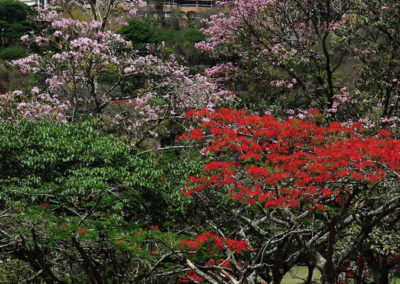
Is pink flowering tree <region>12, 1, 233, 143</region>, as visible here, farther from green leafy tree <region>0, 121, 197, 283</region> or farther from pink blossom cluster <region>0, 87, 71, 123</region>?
green leafy tree <region>0, 121, 197, 283</region>

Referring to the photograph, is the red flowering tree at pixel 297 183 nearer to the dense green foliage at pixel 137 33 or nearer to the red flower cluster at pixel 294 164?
the red flower cluster at pixel 294 164

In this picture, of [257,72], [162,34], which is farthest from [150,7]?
[257,72]

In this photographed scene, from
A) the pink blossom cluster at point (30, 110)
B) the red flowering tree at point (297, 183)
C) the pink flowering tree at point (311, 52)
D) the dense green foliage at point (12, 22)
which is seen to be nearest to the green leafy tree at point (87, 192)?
the red flowering tree at point (297, 183)

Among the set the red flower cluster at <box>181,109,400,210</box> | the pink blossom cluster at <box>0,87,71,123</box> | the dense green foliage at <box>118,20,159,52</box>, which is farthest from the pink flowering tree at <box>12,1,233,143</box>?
the dense green foliage at <box>118,20,159,52</box>

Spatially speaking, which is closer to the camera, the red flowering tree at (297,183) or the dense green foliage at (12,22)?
the red flowering tree at (297,183)

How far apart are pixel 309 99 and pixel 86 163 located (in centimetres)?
1071

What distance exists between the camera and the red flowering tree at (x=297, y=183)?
949 centimetres

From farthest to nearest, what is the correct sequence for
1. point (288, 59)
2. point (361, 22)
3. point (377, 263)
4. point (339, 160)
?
1. point (288, 59)
2. point (361, 22)
3. point (377, 263)
4. point (339, 160)

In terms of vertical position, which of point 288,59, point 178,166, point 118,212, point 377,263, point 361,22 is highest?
point 361,22

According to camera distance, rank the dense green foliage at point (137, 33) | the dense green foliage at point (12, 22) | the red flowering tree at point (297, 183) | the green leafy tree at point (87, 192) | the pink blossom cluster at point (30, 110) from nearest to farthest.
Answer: the red flowering tree at point (297, 183)
the green leafy tree at point (87, 192)
the pink blossom cluster at point (30, 110)
the dense green foliage at point (137, 33)
the dense green foliage at point (12, 22)

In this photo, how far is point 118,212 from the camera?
38.1 feet

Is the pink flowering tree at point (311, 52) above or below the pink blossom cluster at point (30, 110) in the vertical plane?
above

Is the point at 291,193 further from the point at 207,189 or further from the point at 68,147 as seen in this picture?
the point at 68,147

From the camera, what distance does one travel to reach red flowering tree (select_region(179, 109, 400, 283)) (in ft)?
31.1
